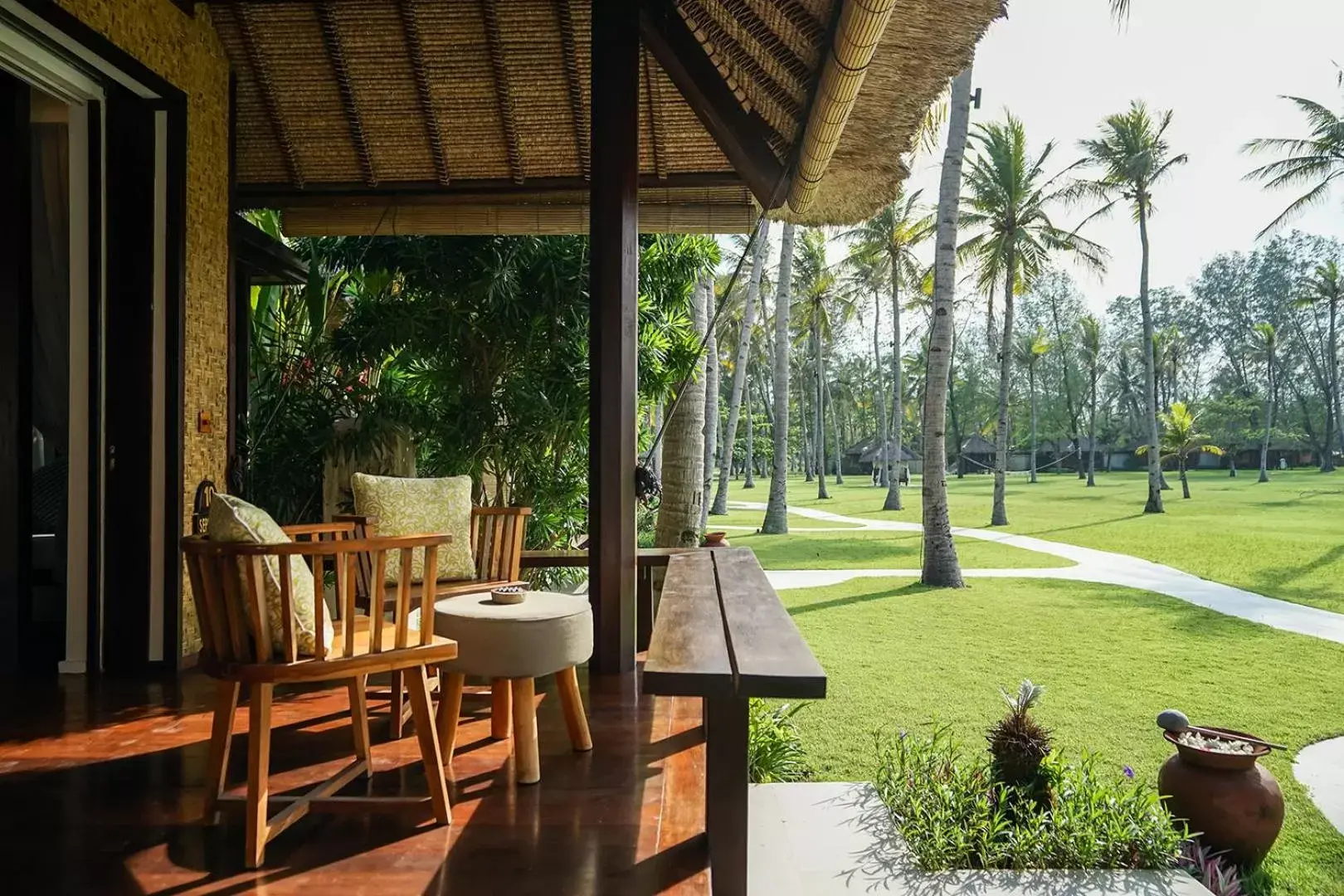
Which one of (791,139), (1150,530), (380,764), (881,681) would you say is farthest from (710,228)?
(1150,530)

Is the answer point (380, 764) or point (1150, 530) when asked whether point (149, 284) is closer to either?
point (380, 764)

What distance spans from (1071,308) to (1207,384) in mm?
→ 7668

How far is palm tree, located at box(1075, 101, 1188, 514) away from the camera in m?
18.2

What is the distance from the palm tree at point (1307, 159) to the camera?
16.8 meters

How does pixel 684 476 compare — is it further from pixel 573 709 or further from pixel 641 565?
pixel 573 709

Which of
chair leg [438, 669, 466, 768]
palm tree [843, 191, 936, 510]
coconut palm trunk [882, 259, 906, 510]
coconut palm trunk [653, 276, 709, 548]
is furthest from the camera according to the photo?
coconut palm trunk [882, 259, 906, 510]

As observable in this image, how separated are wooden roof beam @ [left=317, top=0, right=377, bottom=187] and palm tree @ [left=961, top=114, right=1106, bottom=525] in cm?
1430

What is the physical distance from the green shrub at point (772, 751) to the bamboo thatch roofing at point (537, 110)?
2.39m

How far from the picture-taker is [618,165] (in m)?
3.34

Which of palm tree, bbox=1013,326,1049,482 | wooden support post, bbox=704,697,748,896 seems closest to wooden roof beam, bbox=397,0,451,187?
wooden support post, bbox=704,697,748,896

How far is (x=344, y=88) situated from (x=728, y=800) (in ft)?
12.4

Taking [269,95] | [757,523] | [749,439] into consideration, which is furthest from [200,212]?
[749,439]

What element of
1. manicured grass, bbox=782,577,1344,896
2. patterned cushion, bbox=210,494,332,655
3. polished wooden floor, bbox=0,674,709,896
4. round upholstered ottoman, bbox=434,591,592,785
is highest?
patterned cushion, bbox=210,494,332,655

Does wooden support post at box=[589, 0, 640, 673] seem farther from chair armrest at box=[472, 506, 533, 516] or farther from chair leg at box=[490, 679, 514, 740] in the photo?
chair leg at box=[490, 679, 514, 740]
